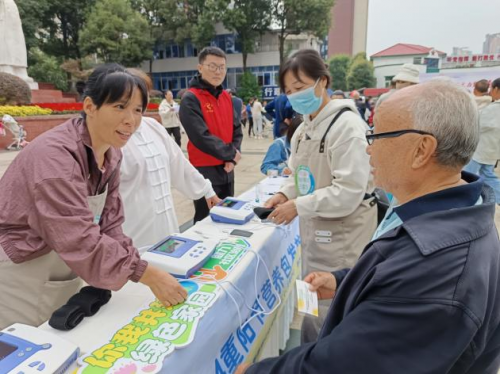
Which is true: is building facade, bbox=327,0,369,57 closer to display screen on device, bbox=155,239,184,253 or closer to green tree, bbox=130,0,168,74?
green tree, bbox=130,0,168,74

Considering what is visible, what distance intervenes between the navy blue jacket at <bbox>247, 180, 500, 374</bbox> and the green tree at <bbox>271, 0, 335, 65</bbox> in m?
26.9

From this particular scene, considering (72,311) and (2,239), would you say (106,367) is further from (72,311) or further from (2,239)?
(2,239)

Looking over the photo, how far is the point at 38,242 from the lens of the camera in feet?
4.09

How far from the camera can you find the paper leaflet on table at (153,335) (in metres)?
0.96

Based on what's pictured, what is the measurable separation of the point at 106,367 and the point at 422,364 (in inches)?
31.2

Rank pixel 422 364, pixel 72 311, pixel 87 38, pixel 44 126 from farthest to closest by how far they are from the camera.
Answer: pixel 87 38 → pixel 44 126 → pixel 72 311 → pixel 422 364

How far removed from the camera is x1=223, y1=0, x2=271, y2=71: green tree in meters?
24.9

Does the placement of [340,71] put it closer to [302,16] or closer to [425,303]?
[302,16]

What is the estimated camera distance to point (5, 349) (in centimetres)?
92

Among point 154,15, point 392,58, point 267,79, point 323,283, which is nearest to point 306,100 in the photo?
point 323,283

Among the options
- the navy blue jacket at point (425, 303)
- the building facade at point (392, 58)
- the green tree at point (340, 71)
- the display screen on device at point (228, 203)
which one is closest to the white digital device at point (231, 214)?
the display screen on device at point (228, 203)

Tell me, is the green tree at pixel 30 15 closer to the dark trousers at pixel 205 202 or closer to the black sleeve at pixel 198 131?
the black sleeve at pixel 198 131

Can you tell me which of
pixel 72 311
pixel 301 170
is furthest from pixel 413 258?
pixel 301 170

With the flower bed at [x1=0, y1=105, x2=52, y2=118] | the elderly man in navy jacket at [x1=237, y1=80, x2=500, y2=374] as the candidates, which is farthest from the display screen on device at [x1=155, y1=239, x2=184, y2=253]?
the flower bed at [x1=0, y1=105, x2=52, y2=118]
